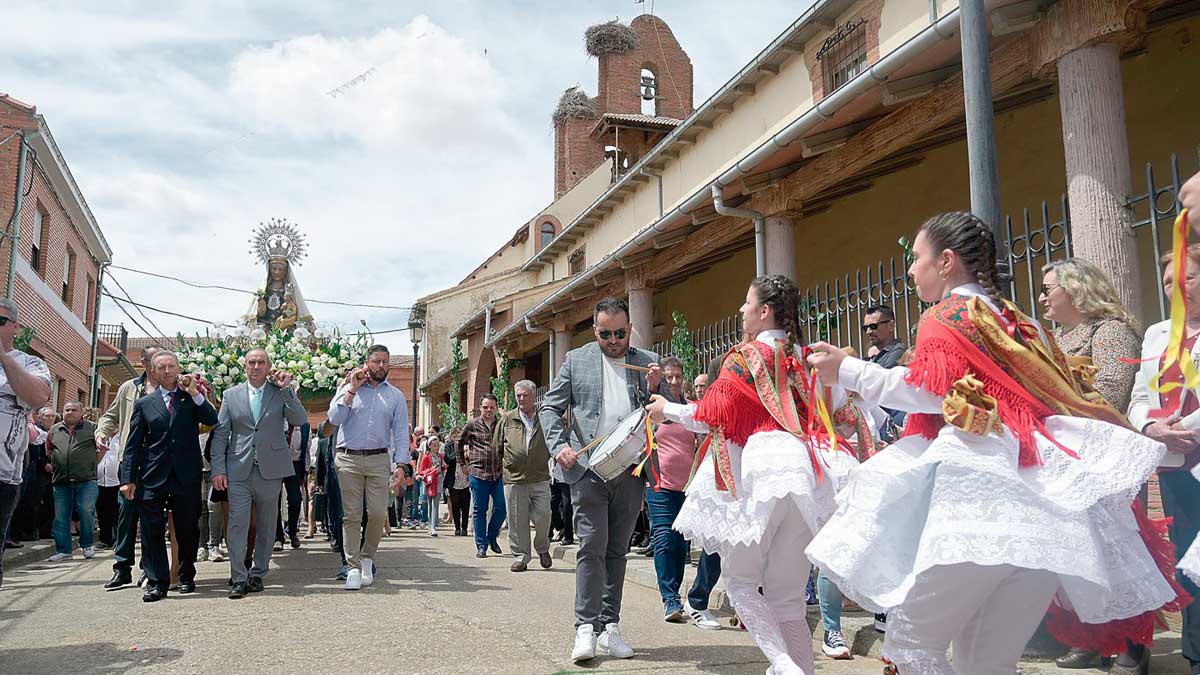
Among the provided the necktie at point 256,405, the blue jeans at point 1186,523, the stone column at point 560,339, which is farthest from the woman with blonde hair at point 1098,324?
the stone column at point 560,339

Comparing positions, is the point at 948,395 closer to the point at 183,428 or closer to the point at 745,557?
the point at 745,557

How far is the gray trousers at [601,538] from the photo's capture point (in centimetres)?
498

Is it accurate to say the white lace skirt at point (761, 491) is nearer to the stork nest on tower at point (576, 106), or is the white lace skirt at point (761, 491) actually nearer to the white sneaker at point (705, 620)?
the white sneaker at point (705, 620)

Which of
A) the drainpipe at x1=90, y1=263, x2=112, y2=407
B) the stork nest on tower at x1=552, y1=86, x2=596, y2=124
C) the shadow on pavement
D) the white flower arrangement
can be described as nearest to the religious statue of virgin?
the white flower arrangement

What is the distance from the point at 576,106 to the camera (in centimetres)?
3512

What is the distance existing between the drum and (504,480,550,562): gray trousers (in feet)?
16.8

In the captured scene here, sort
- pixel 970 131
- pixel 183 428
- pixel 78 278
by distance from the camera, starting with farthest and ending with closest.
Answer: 1. pixel 78 278
2. pixel 183 428
3. pixel 970 131

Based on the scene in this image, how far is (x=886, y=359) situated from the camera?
5547 mm

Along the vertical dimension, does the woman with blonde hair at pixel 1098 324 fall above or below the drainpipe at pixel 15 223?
below

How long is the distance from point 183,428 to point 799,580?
550 centimetres

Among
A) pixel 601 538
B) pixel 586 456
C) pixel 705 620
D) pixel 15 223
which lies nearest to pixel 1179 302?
pixel 586 456

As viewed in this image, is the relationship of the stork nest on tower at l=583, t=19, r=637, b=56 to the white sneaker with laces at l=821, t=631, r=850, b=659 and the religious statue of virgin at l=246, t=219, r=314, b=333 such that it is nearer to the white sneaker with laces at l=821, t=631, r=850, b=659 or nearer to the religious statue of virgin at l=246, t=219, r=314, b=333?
the religious statue of virgin at l=246, t=219, r=314, b=333

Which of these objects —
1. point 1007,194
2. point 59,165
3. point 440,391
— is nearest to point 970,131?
point 1007,194

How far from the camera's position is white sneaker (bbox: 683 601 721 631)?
6.05 m
